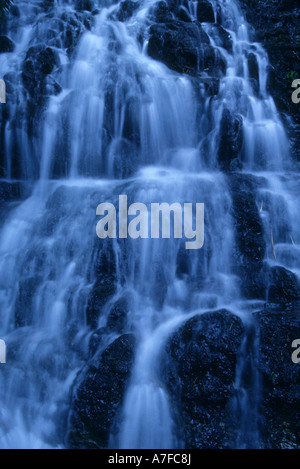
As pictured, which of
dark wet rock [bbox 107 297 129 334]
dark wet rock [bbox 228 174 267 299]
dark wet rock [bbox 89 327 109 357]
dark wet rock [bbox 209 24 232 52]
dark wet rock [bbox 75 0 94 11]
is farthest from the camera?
dark wet rock [bbox 75 0 94 11]

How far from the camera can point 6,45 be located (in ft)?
Result: 28.6

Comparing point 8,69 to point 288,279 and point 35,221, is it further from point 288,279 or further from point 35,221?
point 288,279

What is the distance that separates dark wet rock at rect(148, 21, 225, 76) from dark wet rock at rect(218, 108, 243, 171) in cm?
218

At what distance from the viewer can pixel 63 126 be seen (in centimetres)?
734

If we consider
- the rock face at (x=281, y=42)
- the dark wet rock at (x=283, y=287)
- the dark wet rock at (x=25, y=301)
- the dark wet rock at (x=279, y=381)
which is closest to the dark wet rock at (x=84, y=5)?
the rock face at (x=281, y=42)

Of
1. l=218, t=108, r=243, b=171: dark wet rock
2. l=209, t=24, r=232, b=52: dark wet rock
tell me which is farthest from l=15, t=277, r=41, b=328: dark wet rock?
l=209, t=24, r=232, b=52: dark wet rock

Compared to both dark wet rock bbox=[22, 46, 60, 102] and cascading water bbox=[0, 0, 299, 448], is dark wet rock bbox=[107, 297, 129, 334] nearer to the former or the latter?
cascading water bbox=[0, 0, 299, 448]

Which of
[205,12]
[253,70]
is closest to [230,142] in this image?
[253,70]

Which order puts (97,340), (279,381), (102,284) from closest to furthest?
(279,381) → (97,340) → (102,284)

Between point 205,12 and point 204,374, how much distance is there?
10.1 meters

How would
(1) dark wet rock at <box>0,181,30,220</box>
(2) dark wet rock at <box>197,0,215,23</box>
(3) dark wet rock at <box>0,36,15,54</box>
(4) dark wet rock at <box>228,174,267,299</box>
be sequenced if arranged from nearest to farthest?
1. (4) dark wet rock at <box>228,174,267,299</box>
2. (1) dark wet rock at <box>0,181,30,220</box>
3. (3) dark wet rock at <box>0,36,15,54</box>
4. (2) dark wet rock at <box>197,0,215,23</box>

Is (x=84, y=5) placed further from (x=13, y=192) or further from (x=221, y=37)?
(x=13, y=192)

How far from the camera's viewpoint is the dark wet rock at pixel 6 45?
28.5ft

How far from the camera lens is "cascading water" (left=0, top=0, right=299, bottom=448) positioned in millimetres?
4137
